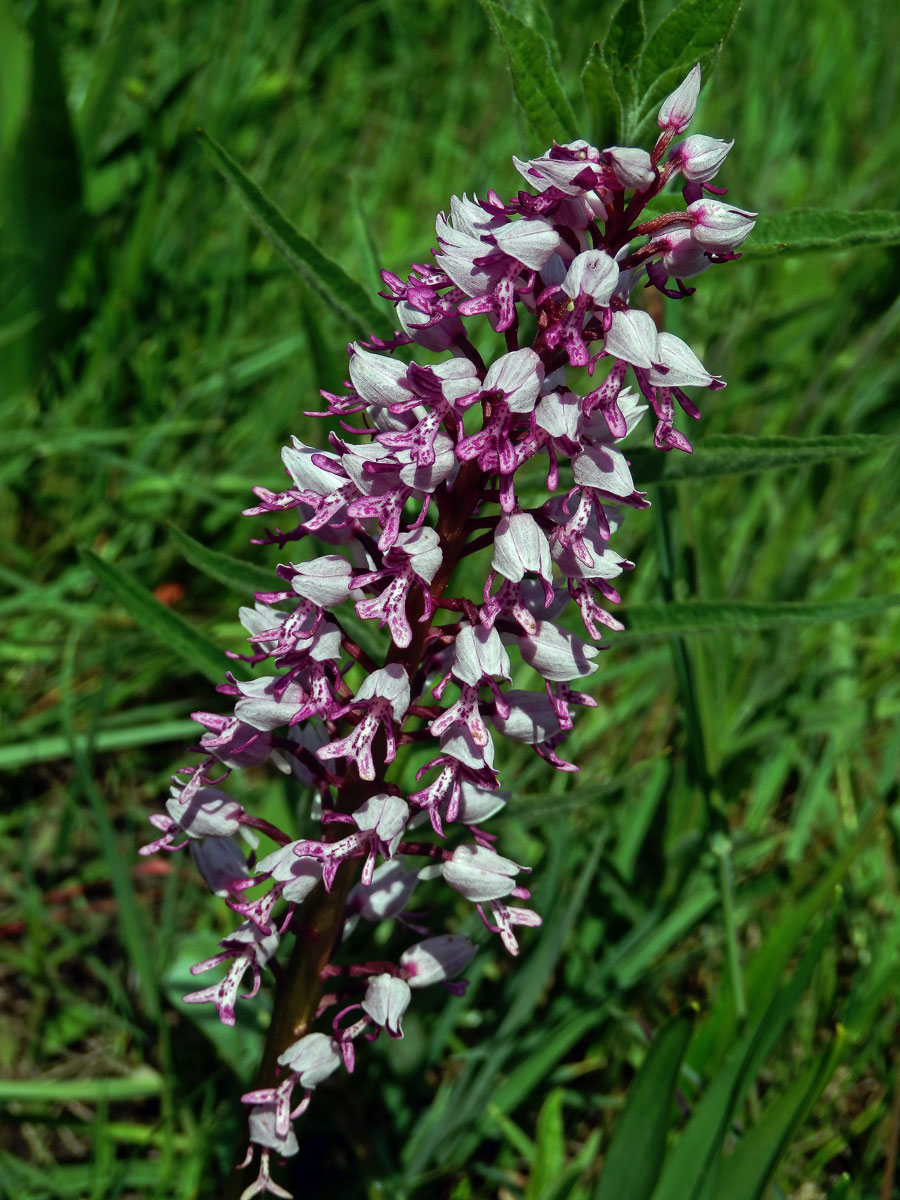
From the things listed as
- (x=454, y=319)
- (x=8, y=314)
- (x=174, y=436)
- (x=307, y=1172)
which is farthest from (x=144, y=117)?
(x=307, y=1172)

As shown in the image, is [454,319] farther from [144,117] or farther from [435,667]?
[144,117]

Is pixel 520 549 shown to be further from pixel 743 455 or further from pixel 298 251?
pixel 298 251

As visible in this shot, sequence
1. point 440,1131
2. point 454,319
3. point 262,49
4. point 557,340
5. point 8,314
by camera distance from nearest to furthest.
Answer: point 557,340 < point 454,319 < point 440,1131 < point 8,314 < point 262,49

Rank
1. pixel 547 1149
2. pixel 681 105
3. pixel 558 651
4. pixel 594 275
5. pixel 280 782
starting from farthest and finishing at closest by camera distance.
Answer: pixel 280 782, pixel 547 1149, pixel 558 651, pixel 681 105, pixel 594 275

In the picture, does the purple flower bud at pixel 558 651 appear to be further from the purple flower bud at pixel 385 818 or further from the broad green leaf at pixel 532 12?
the broad green leaf at pixel 532 12

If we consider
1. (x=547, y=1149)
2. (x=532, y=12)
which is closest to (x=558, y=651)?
(x=532, y=12)
